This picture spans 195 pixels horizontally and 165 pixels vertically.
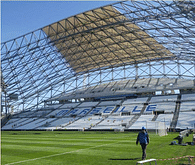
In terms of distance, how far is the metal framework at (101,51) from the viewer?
3216 cm

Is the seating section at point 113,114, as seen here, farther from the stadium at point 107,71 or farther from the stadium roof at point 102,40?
the stadium roof at point 102,40

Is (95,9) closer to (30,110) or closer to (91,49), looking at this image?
(91,49)

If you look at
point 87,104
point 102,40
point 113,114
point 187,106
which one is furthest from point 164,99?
point 87,104

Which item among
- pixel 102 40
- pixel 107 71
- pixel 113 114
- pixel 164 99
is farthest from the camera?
pixel 107 71

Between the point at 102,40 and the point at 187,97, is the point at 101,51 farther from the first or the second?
the point at 187,97

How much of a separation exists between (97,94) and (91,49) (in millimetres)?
16126

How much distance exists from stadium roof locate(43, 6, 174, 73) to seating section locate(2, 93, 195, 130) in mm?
9015

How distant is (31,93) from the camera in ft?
196

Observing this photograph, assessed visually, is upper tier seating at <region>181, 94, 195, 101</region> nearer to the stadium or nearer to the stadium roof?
the stadium

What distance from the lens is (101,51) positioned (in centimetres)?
4803

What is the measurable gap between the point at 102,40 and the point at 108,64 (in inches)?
571

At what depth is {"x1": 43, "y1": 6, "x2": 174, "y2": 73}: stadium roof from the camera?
3556 centimetres

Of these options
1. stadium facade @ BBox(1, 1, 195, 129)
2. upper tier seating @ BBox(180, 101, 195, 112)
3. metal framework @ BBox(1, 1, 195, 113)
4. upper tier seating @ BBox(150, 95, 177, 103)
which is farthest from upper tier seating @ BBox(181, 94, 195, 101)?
metal framework @ BBox(1, 1, 195, 113)

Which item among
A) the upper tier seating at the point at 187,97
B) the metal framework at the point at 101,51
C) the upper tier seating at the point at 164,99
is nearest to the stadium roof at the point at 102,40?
the metal framework at the point at 101,51
